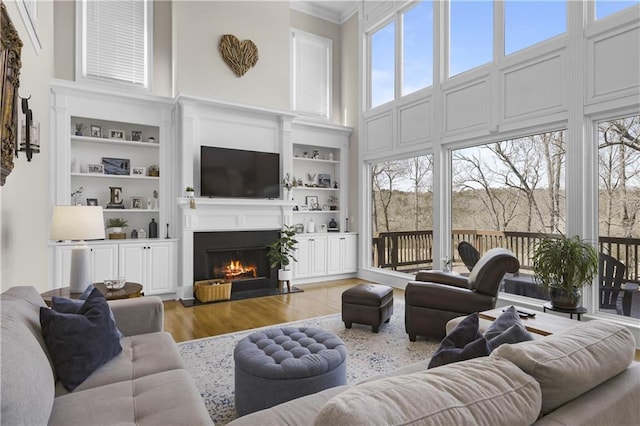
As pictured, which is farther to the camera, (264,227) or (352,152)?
(352,152)

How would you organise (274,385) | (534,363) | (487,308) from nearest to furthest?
(534,363) → (274,385) → (487,308)

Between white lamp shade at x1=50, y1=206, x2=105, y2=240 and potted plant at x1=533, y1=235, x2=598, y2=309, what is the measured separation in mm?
3938

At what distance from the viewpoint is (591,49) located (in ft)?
11.8

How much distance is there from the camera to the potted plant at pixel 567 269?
325 centimetres

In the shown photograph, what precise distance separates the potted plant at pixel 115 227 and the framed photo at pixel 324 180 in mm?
3366

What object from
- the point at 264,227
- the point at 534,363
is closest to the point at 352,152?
the point at 264,227

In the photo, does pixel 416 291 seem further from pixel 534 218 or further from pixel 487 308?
pixel 534 218

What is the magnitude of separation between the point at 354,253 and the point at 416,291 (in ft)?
11.0

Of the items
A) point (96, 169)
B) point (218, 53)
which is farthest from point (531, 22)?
point (96, 169)

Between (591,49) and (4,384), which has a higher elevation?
(591,49)

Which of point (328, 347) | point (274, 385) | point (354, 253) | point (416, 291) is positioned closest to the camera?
point (274, 385)

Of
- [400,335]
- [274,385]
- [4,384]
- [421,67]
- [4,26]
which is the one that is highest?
[421,67]

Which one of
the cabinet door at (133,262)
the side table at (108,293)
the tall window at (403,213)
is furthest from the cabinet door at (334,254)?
the side table at (108,293)

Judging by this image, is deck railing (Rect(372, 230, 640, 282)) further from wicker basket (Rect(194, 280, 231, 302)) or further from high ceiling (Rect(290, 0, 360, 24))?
high ceiling (Rect(290, 0, 360, 24))
